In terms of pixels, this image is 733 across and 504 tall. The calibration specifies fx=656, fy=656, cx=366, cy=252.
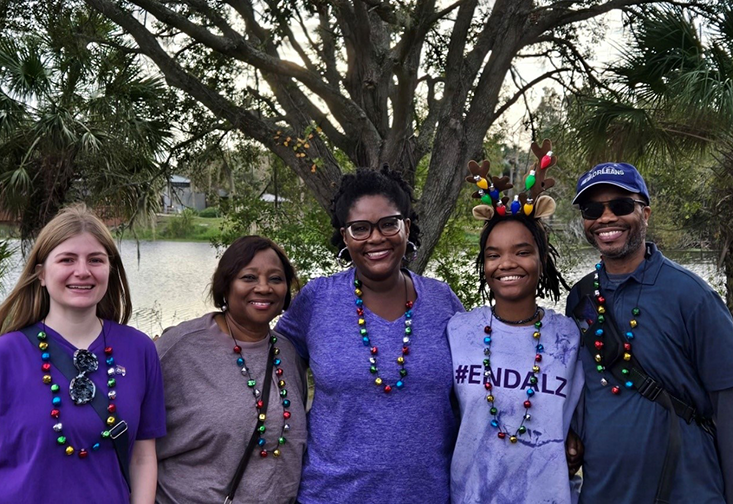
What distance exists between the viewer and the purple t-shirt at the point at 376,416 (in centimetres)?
254

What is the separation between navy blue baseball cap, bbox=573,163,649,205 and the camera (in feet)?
8.62

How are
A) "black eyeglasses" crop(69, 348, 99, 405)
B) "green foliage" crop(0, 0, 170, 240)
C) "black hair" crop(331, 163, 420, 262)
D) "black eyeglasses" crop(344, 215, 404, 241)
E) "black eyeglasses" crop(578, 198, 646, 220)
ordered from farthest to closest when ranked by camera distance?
"green foliage" crop(0, 0, 170, 240), "black hair" crop(331, 163, 420, 262), "black eyeglasses" crop(344, 215, 404, 241), "black eyeglasses" crop(578, 198, 646, 220), "black eyeglasses" crop(69, 348, 99, 405)

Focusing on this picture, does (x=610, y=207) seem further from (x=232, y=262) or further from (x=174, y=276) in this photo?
(x=174, y=276)

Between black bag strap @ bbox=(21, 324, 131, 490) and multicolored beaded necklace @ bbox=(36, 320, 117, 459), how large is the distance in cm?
1

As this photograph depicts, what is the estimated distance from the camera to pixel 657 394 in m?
2.46

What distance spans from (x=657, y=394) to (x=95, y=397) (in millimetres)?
2043

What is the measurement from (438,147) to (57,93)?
4554 mm

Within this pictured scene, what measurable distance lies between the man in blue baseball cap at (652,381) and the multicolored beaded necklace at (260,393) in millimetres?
1194

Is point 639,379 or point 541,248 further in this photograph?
point 541,248

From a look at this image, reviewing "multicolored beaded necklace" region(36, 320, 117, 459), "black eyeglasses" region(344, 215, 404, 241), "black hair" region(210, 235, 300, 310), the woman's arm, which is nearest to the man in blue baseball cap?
"black eyeglasses" region(344, 215, 404, 241)

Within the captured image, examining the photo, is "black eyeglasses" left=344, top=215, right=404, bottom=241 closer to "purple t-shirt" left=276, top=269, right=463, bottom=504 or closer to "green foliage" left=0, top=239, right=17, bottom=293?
"purple t-shirt" left=276, top=269, right=463, bottom=504

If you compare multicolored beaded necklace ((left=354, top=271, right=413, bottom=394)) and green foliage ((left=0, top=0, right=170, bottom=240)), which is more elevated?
green foliage ((left=0, top=0, right=170, bottom=240))

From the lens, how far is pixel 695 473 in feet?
7.97

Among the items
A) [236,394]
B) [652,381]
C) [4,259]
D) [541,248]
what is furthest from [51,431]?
[4,259]
